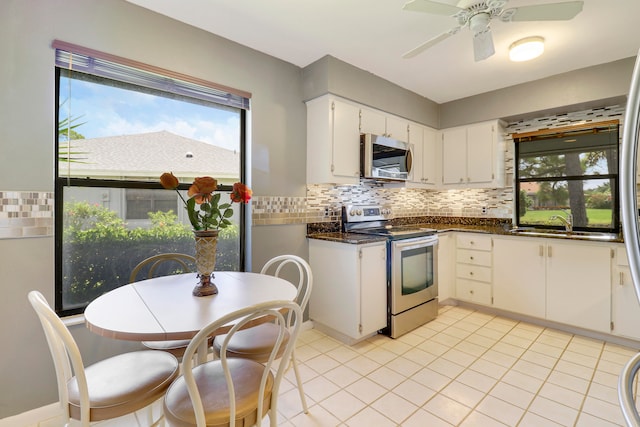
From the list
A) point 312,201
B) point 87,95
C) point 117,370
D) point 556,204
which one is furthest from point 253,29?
point 556,204

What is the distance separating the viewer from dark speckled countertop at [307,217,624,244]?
2.69 m

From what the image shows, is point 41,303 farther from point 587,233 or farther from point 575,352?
point 587,233

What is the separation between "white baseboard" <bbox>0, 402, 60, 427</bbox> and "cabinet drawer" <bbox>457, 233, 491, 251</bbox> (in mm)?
3681

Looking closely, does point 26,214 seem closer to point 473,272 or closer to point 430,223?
point 473,272

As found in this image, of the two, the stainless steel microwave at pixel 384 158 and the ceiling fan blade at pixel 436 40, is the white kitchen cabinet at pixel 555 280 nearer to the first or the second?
the stainless steel microwave at pixel 384 158

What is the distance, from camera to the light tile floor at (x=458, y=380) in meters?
1.74

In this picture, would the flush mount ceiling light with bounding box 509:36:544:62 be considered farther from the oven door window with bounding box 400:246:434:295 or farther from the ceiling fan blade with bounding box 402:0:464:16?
the oven door window with bounding box 400:246:434:295

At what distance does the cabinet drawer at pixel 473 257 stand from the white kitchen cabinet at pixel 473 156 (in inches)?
33.1

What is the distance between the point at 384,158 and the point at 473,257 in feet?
4.98

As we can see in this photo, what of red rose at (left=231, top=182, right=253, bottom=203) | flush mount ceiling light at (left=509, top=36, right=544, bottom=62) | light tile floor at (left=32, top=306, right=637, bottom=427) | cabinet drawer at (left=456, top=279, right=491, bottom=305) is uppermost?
flush mount ceiling light at (left=509, top=36, right=544, bottom=62)

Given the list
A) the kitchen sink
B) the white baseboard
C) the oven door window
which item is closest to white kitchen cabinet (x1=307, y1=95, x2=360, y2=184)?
the oven door window

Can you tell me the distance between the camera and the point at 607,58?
8.93 feet

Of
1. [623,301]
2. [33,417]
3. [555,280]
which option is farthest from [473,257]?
[33,417]

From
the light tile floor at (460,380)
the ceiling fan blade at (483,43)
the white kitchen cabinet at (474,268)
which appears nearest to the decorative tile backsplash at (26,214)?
the light tile floor at (460,380)
